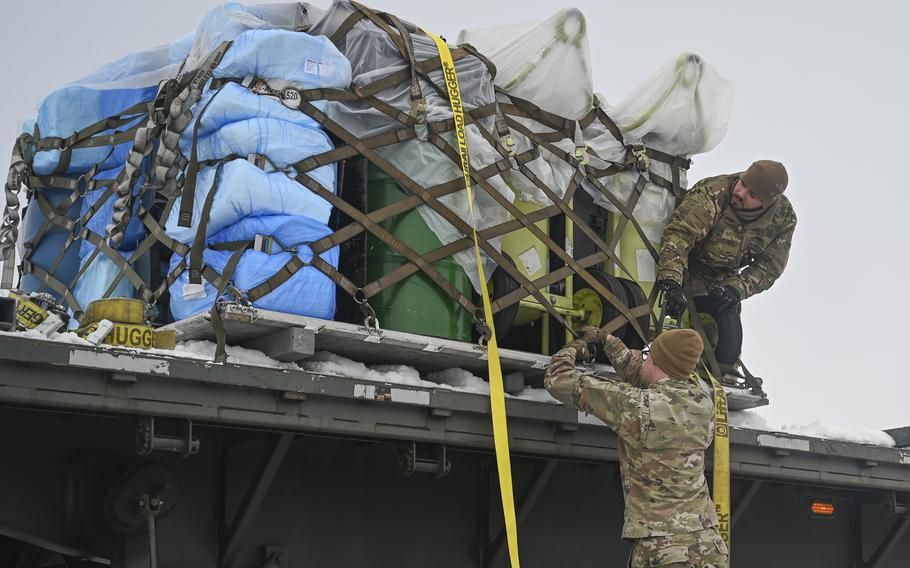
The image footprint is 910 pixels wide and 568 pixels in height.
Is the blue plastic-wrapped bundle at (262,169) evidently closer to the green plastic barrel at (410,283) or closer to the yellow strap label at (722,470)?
the green plastic barrel at (410,283)

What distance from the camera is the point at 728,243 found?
793 cm

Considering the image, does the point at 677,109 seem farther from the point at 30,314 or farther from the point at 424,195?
the point at 30,314

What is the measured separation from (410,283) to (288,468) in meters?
1.16

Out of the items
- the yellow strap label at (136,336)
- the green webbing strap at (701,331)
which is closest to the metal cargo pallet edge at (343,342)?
the yellow strap label at (136,336)

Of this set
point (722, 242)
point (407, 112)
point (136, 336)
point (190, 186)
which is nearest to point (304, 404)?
point (136, 336)

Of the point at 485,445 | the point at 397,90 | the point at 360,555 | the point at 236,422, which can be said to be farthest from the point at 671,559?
the point at 397,90

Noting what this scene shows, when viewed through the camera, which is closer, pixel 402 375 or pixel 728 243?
pixel 402 375

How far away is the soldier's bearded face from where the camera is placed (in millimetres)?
7820

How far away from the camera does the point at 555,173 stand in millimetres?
7406

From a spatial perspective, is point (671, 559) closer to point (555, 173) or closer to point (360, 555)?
point (360, 555)

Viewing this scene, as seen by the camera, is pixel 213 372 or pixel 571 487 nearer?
pixel 213 372

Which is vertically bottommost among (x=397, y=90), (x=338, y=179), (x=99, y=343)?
(x=99, y=343)

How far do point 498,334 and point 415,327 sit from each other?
0.62 m

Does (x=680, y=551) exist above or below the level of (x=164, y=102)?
below
